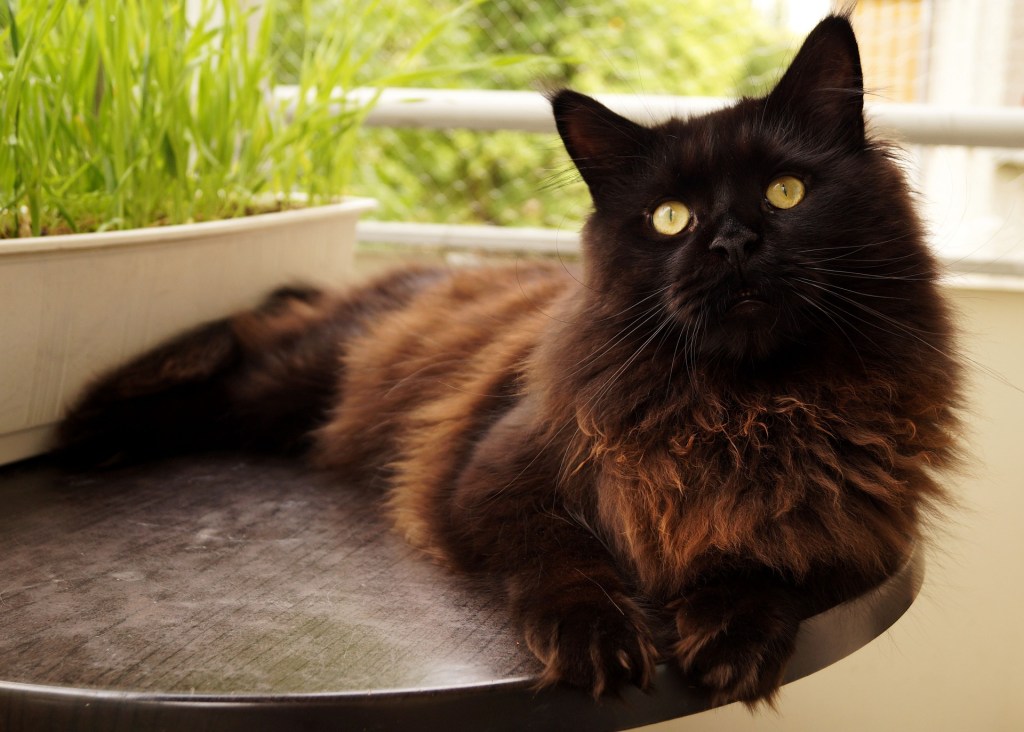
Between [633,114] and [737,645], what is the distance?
Answer: 1.38 m

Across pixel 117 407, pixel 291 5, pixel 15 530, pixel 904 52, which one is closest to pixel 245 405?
pixel 117 407

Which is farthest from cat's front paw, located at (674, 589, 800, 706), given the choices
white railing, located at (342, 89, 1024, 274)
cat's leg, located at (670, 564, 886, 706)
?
white railing, located at (342, 89, 1024, 274)

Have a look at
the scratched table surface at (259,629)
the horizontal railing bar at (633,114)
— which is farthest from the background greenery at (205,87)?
the scratched table surface at (259,629)

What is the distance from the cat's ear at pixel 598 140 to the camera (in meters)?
1.08

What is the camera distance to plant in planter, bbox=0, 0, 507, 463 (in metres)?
1.21

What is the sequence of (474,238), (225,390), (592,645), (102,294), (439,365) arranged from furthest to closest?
(474,238)
(225,390)
(439,365)
(102,294)
(592,645)

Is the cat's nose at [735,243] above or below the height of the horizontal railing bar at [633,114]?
below

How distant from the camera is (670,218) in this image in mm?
1018

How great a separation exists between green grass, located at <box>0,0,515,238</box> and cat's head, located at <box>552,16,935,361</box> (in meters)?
0.66

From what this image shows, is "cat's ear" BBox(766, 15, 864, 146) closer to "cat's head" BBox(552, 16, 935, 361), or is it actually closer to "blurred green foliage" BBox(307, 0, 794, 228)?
"cat's head" BBox(552, 16, 935, 361)

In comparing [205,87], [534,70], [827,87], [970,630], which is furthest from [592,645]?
[534,70]

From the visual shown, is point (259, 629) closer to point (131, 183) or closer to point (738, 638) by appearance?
point (738, 638)

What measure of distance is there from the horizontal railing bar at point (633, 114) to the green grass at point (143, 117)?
19 centimetres

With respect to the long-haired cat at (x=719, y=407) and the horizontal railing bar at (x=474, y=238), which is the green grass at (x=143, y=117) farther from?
the long-haired cat at (x=719, y=407)
